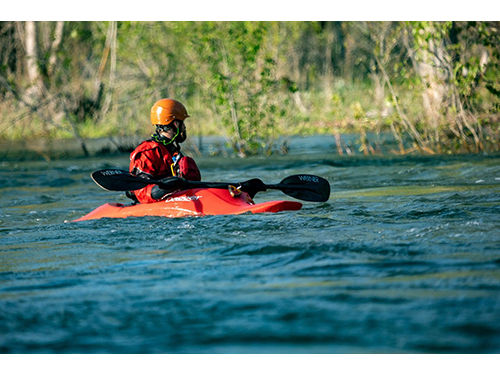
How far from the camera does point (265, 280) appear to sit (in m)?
4.86

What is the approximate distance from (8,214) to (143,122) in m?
8.31

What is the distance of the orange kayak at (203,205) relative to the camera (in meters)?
7.07

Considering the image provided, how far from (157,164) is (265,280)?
2.92 metres

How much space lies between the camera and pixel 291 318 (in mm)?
4094

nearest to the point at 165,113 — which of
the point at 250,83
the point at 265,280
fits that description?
the point at 265,280

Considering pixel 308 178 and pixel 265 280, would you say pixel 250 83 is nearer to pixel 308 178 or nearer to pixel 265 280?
pixel 308 178

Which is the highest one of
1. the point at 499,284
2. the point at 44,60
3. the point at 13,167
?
the point at 44,60

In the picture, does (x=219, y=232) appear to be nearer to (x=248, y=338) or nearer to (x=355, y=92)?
(x=248, y=338)

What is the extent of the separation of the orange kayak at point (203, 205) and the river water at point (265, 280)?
12 cm

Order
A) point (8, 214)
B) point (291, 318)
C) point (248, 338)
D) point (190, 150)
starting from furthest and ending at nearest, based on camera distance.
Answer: point (190, 150)
point (8, 214)
point (291, 318)
point (248, 338)

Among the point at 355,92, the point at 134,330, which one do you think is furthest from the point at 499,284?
the point at 355,92

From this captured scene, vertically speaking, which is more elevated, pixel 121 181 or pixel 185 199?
pixel 121 181

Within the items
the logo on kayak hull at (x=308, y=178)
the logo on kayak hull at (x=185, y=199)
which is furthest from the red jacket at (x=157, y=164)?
the logo on kayak hull at (x=308, y=178)

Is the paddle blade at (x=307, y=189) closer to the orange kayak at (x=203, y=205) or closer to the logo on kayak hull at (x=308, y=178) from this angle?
the logo on kayak hull at (x=308, y=178)
